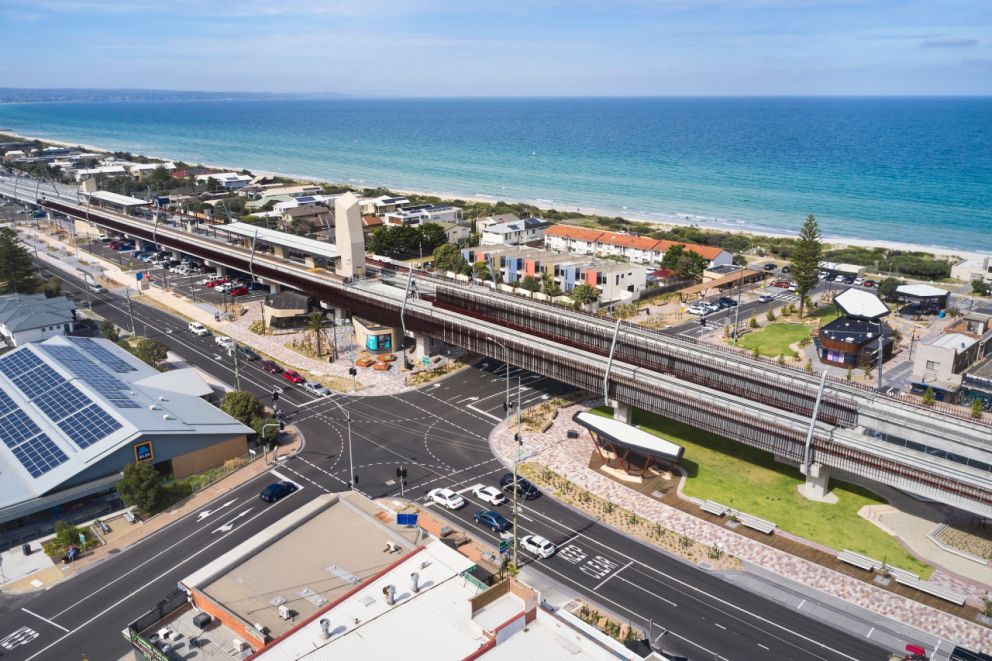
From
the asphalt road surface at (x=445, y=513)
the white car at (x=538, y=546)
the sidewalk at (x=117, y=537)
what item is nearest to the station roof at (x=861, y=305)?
the asphalt road surface at (x=445, y=513)

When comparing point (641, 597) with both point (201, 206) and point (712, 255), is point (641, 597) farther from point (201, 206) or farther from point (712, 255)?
point (201, 206)

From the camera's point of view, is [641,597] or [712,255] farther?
[712,255]

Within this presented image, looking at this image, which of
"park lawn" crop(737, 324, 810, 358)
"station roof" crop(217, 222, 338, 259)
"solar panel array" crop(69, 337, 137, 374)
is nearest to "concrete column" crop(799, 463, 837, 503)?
"park lawn" crop(737, 324, 810, 358)

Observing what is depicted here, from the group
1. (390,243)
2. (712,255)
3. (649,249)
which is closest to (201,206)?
(390,243)

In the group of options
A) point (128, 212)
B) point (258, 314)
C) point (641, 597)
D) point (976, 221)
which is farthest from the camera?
point (976, 221)

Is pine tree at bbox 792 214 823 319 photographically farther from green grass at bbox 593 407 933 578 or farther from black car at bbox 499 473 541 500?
black car at bbox 499 473 541 500

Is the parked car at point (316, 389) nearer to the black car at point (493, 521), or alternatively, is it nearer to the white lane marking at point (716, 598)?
the black car at point (493, 521)

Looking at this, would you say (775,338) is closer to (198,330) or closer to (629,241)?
(629,241)
